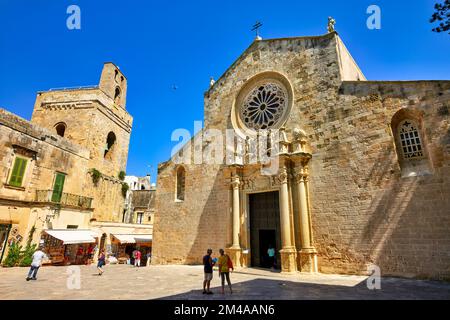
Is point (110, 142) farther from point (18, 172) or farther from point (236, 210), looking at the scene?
point (236, 210)

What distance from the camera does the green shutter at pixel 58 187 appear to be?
1663cm

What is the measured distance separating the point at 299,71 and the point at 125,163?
20660 mm

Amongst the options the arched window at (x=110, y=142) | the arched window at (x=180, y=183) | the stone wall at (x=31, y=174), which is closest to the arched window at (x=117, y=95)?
the arched window at (x=110, y=142)

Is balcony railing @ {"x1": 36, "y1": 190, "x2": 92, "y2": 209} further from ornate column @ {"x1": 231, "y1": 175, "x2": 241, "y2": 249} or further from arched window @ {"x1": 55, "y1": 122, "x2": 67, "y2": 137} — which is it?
ornate column @ {"x1": 231, "y1": 175, "x2": 241, "y2": 249}

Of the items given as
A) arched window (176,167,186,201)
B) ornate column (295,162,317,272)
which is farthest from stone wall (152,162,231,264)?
ornate column (295,162,317,272)

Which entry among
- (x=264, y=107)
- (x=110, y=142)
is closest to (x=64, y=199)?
(x=110, y=142)

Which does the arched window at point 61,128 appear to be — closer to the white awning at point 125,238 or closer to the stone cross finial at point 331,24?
the white awning at point 125,238

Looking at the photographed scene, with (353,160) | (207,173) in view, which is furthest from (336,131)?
(207,173)

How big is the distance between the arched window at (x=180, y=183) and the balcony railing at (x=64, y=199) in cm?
750

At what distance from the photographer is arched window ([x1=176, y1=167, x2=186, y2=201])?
16203 millimetres

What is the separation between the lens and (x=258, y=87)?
50.0 feet

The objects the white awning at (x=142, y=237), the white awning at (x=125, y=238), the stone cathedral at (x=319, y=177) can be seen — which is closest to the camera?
the stone cathedral at (x=319, y=177)

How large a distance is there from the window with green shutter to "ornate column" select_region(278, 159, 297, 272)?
46.9 ft
